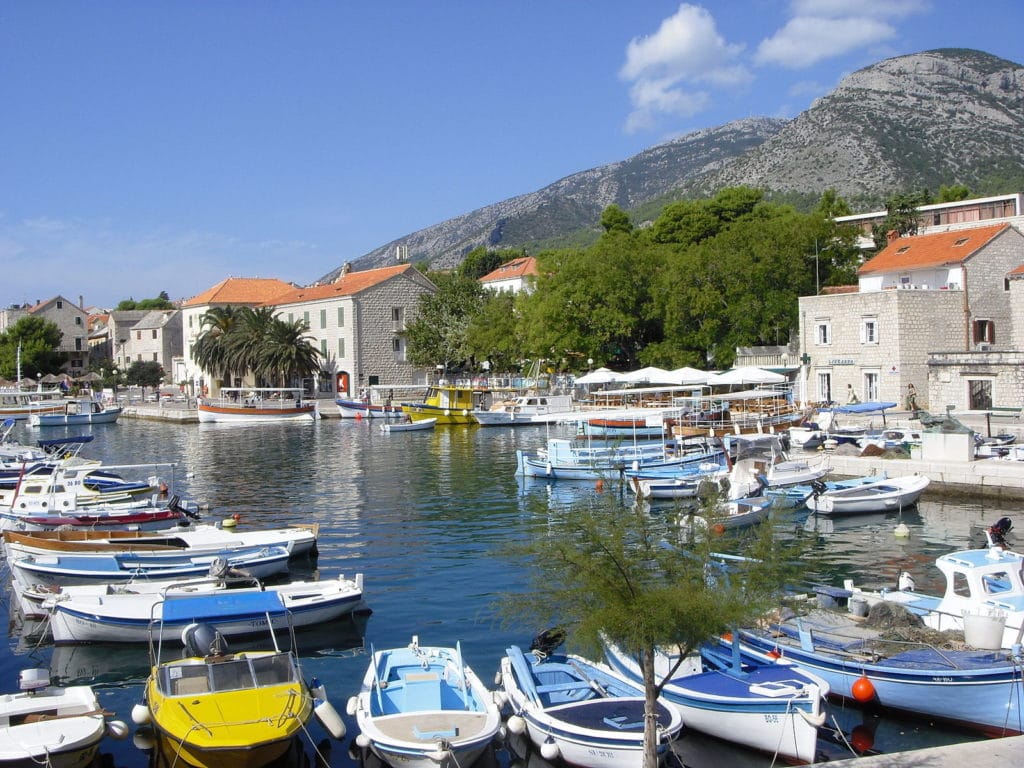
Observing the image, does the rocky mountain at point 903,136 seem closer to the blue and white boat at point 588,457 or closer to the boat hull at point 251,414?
the boat hull at point 251,414

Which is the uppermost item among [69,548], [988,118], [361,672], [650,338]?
[988,118]

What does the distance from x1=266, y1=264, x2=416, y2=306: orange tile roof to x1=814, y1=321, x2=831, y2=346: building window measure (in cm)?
4081

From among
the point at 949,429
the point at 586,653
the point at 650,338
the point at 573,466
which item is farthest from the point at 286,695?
the point at 650,338

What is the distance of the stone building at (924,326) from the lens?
44.9 metres

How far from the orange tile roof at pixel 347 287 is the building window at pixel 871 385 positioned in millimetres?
43945

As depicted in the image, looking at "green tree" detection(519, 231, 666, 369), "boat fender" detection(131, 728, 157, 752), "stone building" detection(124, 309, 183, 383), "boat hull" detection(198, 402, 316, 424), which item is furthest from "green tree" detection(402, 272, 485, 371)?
"boat fender" detection(131, 728, 157, 752)

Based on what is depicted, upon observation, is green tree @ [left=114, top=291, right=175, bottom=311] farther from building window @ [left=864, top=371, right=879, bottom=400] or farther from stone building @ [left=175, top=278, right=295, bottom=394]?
building window @ [left=864, top=371, right=879, bottom=400]

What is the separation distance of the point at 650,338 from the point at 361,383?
25995mm

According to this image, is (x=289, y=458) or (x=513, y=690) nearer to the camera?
(x=513, y=690)

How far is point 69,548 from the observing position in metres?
21.7

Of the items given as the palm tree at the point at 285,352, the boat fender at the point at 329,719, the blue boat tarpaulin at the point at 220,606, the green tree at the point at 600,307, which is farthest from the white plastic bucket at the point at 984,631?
the palm tree at the point at 285,352

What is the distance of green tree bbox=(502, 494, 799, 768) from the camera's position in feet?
30.9

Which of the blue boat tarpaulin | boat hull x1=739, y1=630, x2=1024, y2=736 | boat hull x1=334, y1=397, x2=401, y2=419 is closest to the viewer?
boat hull x1=739, y1=630, x2=1024, y2=736

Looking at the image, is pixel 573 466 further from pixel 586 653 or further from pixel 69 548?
pixel 586 653
